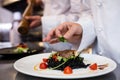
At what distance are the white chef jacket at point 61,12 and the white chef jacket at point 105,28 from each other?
0.45ft

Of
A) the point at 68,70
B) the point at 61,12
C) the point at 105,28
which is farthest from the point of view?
the point at 61,12

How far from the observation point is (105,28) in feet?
2.77

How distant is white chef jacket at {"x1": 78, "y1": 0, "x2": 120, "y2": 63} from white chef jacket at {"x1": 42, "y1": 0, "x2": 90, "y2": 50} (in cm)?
14

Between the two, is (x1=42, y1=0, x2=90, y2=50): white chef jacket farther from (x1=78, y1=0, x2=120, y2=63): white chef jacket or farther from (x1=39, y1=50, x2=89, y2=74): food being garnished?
(x1=39, y1=50, x2=89, y2=74): food being garnished

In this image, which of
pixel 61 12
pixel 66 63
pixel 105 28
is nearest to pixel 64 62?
pixel 66 63

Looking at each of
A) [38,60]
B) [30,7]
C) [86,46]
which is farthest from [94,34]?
[30,7]

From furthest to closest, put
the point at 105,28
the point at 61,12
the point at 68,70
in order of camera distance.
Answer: the point at 61,12, the point at 105,28, the point at 68,70

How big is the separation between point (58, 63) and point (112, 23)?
0.29 metres

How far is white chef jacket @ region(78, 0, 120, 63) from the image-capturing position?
2.70 ft

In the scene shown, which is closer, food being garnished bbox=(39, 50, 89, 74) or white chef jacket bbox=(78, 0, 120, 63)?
food being garnished bbox=(39, 50, 89, 74)

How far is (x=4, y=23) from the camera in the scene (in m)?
3.33

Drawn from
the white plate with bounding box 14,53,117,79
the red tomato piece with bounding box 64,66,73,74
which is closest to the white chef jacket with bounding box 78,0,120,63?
the white plate with bounding box 14,53,117,79

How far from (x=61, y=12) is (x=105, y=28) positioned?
21.2 inches

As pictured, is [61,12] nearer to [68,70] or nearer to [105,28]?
[105,28]
